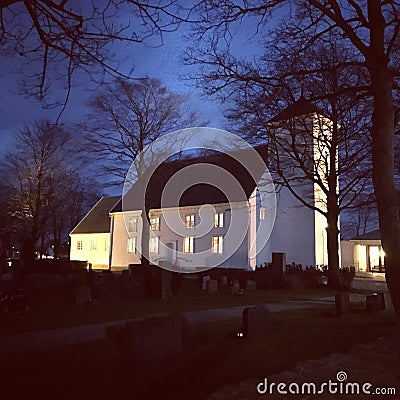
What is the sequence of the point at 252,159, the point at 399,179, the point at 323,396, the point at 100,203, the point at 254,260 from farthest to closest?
the point at 100,203 → the point at 252,159 → the point at 254,260 → the point at 399,179 → the point at 323,396

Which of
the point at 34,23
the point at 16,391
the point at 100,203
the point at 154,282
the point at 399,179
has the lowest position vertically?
the point at 16,391

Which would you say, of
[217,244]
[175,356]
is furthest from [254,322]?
[217,244]

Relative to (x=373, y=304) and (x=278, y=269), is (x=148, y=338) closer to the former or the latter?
(x=373, y=304)

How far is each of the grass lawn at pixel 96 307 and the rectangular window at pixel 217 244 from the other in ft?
46.7

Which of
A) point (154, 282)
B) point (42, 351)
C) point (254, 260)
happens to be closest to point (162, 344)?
point (42, 351)

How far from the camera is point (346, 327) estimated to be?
12.0 m

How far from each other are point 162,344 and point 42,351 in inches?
90.4

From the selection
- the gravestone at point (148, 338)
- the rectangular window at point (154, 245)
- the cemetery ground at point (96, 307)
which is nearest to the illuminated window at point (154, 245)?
the rectangular window at point (154, 245)

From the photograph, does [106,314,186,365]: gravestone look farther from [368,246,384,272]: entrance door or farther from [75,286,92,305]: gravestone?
[368,246,384,272]: entrance door

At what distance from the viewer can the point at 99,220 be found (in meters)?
53.4

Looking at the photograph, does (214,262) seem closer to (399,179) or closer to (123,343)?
(399,179)

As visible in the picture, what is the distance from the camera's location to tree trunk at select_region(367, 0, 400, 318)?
344 inches

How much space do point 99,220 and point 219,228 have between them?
20.6 m

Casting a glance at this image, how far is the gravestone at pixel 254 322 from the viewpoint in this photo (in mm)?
10109
